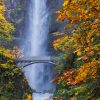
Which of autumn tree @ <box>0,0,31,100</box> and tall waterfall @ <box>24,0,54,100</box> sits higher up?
tall waterfall @ <box>24,0,54,100</box>

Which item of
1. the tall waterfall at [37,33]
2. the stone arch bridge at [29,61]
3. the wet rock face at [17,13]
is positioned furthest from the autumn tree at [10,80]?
the wet rock face at [17,13]

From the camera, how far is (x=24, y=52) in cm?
5419

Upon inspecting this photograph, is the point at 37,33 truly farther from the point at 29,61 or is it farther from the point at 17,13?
the point at 29,61

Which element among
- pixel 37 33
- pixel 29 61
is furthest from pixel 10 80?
pixel 37 33

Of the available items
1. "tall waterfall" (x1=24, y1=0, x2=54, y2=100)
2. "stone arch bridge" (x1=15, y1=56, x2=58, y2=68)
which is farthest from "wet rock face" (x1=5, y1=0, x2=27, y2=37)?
"stone arch bridge" (x1=15, y1=56, x2=58, y2=68)

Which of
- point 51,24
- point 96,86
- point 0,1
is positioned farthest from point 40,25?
point 96,86

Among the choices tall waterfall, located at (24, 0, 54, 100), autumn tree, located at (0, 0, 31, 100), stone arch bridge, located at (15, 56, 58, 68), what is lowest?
autumn tree, located at (0, 0, 31, 100)

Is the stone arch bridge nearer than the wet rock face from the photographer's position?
Yes

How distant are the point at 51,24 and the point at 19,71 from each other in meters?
23.9

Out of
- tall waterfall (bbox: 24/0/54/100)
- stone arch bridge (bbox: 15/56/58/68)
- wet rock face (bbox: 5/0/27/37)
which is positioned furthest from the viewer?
wet rock face (bbox: 5/0/27/37)

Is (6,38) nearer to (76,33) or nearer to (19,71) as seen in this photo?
(19,71)

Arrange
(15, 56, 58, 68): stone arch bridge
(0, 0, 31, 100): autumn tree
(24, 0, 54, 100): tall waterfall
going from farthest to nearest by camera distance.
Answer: (24, 0, 54, 100): tall waterfall → (15, 56, 58, 68): stone arch bridge → (0, 0, 31, 100): autumn tree

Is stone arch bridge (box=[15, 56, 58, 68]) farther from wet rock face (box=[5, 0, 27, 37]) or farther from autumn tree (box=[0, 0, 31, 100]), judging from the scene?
wet rock face (box=[5, 0, 27, 37])

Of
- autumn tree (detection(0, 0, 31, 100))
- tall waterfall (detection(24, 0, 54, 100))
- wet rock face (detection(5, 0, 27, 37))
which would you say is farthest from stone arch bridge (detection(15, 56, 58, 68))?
wet rock face (detection(5, 0, 27, 37))
